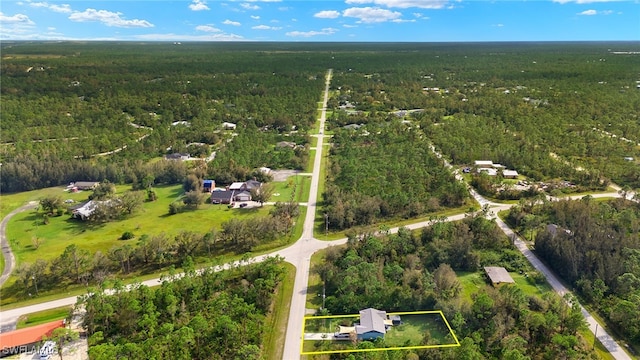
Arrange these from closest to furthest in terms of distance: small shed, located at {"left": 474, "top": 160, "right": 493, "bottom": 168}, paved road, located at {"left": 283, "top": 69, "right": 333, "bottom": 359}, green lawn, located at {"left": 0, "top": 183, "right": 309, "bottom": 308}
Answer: paved road, located at {"left": 283, "top": 69, "right": 333, "bottom": 359}, green lawn, located at {"left": 0, "top": 183, "right": 309, "bottom": 308}, small shed, located at {"left": 474, "top": 160, "right": 493, "bottom": 168}

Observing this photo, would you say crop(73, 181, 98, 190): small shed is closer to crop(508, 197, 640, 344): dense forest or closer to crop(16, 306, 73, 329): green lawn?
crop(16, 306, 73, 329): green lawn

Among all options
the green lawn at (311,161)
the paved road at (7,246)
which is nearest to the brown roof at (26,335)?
the paved road at (7,246)

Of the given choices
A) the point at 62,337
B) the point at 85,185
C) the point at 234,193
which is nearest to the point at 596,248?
the point at 234,193

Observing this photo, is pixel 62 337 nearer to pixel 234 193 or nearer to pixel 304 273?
pixel 304 273

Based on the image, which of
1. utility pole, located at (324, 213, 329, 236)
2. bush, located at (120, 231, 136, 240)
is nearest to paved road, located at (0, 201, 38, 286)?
bush, located at (120, 231, 136, 240)

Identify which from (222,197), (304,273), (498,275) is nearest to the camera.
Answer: (498,275)

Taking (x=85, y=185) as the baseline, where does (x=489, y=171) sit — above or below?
above
